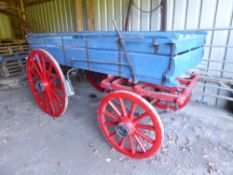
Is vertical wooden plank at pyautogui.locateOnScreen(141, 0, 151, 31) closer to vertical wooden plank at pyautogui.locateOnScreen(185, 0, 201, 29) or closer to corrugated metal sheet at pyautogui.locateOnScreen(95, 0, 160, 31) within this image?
corrugated metal sheet at pyautogui.locateOnScreen(95, 0, 160, 31)

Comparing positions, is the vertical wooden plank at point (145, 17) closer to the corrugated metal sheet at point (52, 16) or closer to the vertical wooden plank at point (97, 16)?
the vertical wooden plank at point (97, 16)

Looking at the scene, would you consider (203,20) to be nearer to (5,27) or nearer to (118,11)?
(118,11)

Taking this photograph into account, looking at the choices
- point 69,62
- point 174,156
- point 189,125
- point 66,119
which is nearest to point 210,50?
point 189,125

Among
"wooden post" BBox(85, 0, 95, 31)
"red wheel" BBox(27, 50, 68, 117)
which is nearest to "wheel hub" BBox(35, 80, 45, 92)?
"red wheel" BBox(27, 50, 68, 117)

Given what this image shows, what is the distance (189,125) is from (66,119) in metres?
1.79

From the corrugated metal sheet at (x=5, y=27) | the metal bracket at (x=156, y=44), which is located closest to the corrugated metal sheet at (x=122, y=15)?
the metal bracket at (x=156, y=44)

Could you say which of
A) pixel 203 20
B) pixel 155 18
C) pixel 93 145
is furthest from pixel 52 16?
pixel 93 145

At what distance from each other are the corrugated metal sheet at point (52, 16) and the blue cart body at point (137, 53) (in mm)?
2910

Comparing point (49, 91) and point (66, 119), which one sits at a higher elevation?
point (49, 91)

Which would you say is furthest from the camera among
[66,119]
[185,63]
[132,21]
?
[132,21]

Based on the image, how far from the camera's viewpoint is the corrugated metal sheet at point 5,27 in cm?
748

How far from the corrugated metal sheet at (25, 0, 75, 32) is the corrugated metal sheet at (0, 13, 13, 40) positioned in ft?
4.93

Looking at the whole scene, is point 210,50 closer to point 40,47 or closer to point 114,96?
point 114,96

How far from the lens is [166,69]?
1.52 meters
